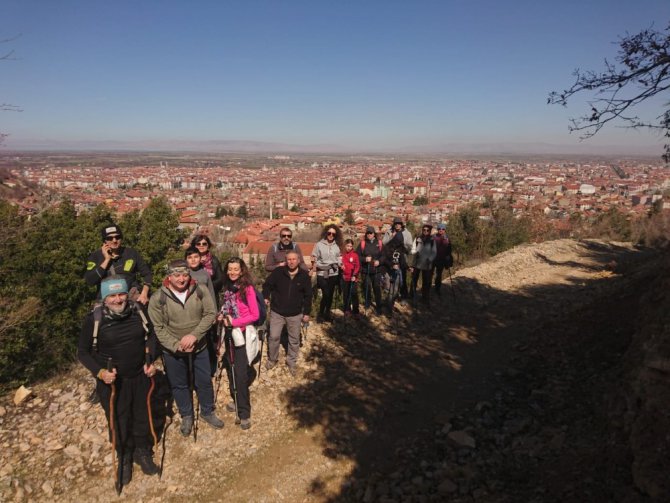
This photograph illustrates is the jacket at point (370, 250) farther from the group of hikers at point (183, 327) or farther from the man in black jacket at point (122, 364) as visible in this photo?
the man in black jacket at point (122, 364)

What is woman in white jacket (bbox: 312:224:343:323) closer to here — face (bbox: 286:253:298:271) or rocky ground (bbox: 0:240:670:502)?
rocky ground (bbox: 0:240:670:502)

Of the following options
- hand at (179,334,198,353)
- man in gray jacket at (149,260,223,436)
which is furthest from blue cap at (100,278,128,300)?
hand at (179,334,198,353)

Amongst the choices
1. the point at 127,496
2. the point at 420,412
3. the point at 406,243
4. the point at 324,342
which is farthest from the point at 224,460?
the point at 406,243

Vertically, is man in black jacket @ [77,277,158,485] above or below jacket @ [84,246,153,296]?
below

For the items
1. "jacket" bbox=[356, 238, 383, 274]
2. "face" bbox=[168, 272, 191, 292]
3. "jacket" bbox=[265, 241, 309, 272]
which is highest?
"face" bbox=[168, 272, 191, 292]

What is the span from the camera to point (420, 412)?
15.9 ft

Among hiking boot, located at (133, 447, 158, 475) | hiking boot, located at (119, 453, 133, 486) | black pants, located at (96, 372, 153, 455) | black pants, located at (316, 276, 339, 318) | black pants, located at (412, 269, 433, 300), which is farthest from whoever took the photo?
black pants, located at (412, 269, 433, 300)

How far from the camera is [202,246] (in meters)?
5.16

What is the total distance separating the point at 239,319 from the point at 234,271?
567 mm

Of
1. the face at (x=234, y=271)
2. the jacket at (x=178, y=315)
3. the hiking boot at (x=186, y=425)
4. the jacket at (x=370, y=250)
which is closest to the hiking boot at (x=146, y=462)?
the hiking boot at (x=186, y=425)

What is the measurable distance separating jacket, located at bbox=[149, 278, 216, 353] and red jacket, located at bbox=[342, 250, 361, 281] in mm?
3159

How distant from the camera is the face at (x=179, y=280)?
3965mm

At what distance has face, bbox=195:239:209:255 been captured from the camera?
201 inches

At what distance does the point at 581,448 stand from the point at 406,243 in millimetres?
4876
